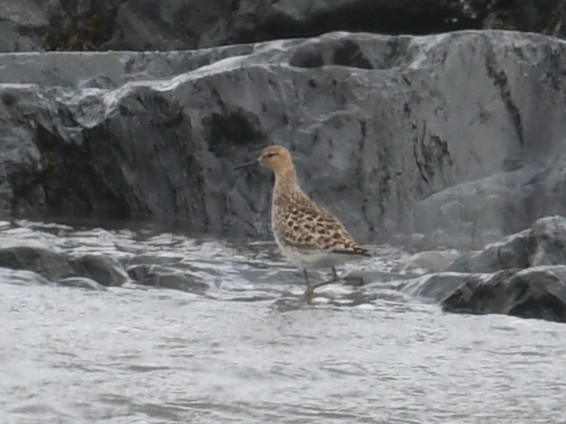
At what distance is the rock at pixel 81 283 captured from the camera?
8477 mm

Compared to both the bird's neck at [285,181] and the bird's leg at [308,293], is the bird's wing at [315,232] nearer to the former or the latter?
the bird's leg at [308,293]

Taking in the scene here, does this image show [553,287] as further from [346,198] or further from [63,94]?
[63,94]

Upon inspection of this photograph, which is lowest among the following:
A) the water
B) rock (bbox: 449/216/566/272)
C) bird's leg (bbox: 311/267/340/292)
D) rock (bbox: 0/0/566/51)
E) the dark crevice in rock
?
the water

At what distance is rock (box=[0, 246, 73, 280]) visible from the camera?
28.7ft

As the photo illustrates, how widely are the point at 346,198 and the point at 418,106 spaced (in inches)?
30.7

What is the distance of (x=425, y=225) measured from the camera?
10.9 m

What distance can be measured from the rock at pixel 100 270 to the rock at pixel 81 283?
11 cm

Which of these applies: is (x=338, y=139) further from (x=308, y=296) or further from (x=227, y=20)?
(x=227, y=20)

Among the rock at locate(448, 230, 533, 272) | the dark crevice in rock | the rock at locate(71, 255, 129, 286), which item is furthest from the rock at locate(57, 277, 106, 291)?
the dark crevice in rock

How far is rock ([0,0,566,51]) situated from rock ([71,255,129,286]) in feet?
15.8

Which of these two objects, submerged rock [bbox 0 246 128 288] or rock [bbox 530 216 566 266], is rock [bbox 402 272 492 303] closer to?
rock [bbox 530 216 566 266]

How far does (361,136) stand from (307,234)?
2.06 meters

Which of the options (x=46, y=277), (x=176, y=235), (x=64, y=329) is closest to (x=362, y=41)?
(x=176, y=235)

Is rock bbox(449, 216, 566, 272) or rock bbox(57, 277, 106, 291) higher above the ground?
rock bbox(449, 216, 566, 272)
